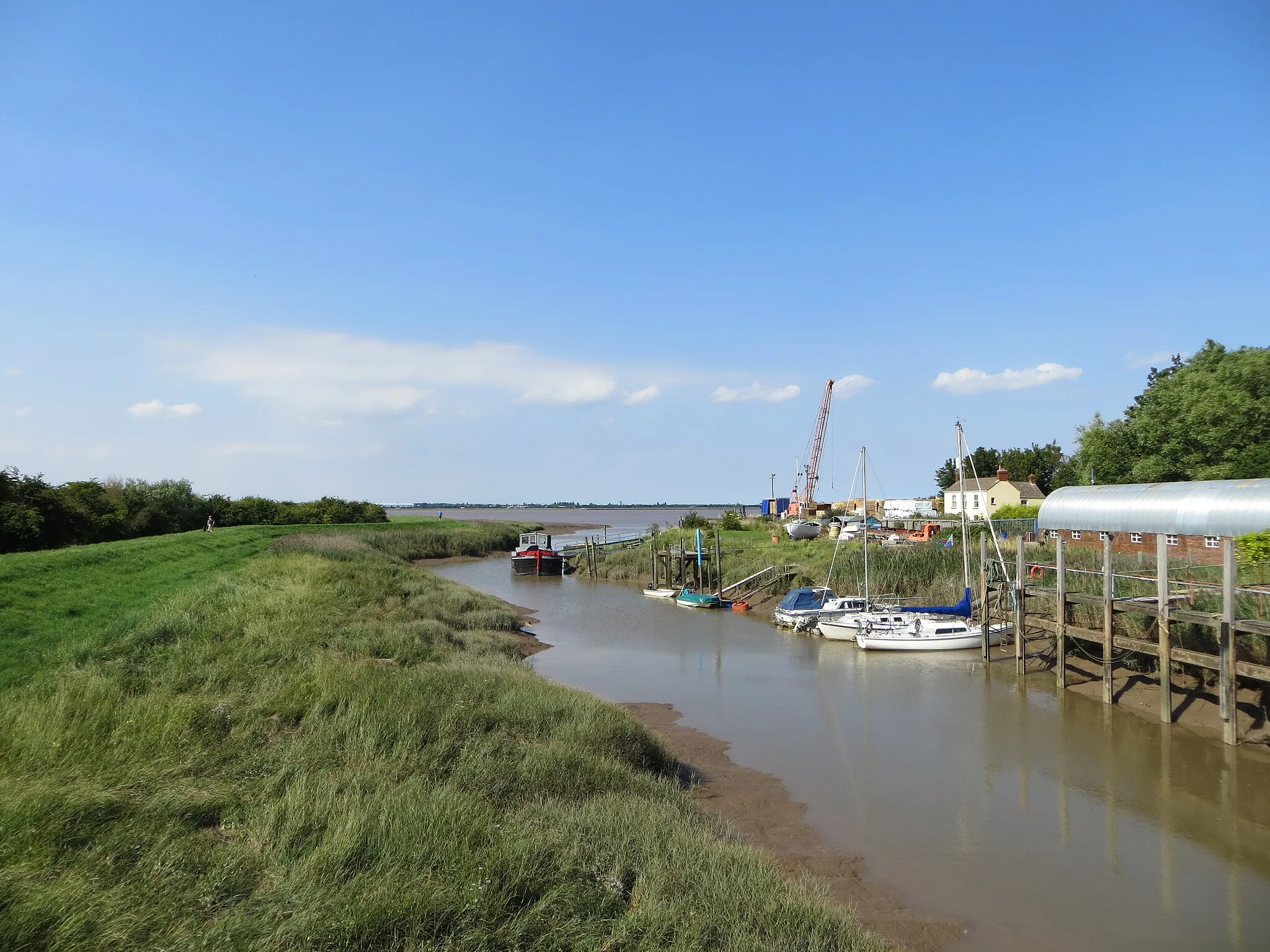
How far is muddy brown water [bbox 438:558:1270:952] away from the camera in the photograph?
10.4 meters

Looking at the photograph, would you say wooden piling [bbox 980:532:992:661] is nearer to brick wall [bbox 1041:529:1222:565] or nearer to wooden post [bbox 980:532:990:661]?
wooden post [bbox 980:532:990:661]

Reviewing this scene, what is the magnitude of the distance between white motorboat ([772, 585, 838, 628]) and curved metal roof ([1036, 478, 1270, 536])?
32.6ft

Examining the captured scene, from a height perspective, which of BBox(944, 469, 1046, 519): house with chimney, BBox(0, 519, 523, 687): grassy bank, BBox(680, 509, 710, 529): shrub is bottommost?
BBox(0, 519, 523, 687): grassy bank

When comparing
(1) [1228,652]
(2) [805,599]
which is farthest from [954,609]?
(1) [1228,652]

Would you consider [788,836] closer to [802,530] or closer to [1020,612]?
[1020,612]

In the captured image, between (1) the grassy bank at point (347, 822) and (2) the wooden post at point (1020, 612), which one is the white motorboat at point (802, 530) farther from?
(1) the grassy bank at point (347, 822)

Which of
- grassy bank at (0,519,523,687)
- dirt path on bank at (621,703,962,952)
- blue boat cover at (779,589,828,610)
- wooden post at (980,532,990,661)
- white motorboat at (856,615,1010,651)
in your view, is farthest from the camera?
blue boat cover at (779,589,828,610)

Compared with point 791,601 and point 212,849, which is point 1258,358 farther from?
point 212,849

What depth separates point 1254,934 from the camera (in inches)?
385

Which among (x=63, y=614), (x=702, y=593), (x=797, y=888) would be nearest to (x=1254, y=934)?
(x=797, y=888)

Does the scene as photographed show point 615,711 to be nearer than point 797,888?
No

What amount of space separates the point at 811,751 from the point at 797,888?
9.62 metres

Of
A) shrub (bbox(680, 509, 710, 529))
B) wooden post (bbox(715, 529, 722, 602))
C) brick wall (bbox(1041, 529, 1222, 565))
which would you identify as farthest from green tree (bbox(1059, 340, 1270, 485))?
shrub (bbox(680, 509, 710, 529))

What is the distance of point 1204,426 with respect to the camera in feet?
126
